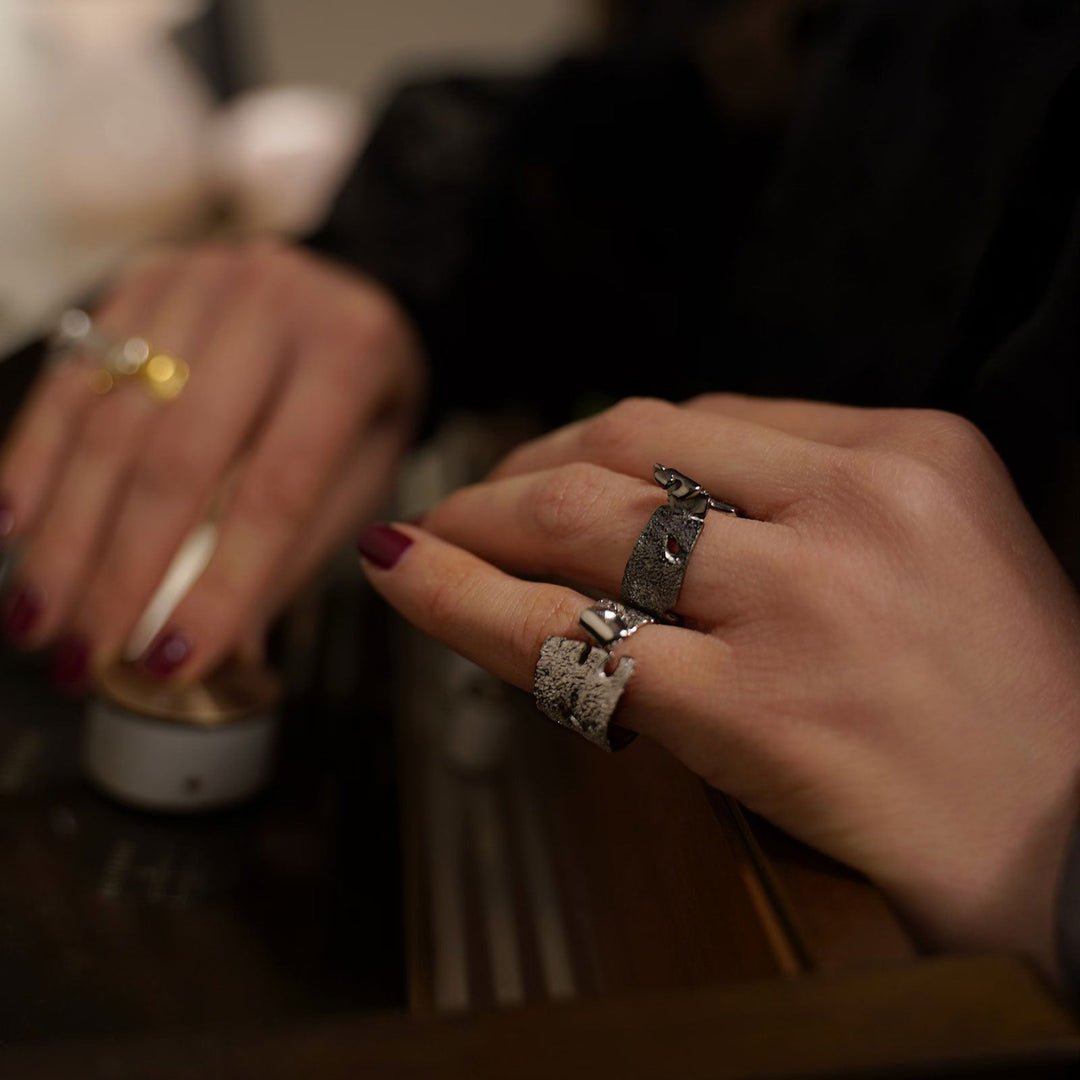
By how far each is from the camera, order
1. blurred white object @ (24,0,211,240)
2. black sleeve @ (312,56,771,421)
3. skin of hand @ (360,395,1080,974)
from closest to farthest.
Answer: skin of hand @ (360,395,1080,974) < black sleeve @ (312,56,771,421) < blurred white object @ (24,0,211,240)

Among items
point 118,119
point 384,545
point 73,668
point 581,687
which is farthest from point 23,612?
point 118,119

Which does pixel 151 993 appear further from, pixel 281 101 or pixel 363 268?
pixel 281 101

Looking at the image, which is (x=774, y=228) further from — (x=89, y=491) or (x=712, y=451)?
(x=89, y=491)

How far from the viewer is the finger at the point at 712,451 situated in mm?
342

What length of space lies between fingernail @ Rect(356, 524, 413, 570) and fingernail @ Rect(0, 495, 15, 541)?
0.95ft

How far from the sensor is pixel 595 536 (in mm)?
367

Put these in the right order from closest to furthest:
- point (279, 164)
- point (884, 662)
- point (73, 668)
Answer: point (884, 662) < point (73, 668) < point (279, 164)

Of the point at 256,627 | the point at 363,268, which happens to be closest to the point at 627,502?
the point at 256,627

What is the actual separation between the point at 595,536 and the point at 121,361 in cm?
38

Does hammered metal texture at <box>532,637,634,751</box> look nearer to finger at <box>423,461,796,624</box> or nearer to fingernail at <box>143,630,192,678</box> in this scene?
finger at <box>423,461,796,624</box>

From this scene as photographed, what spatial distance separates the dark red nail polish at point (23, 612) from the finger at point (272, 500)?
0.10 m

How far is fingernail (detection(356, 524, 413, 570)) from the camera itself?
1.31 feet

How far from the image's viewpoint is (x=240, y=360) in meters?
0.59

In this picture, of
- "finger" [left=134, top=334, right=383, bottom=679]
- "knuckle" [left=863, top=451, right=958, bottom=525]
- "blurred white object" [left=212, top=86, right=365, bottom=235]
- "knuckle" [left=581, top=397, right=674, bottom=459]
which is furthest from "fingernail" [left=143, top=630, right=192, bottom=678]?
"blurred white object" [left=212, top=86, right=365, bottom=235]
